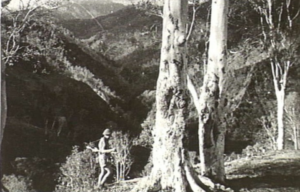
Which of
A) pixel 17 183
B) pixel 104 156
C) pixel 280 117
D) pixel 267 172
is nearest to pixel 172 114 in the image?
pixel 104 156

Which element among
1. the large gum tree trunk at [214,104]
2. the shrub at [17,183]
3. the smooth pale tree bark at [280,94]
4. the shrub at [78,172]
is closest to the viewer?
the shrub at [17,183]

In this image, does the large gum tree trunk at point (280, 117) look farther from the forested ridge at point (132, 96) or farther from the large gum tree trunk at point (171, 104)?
the large gum tree trunk at point (171, 104)

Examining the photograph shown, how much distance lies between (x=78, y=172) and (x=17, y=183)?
1.47 ft

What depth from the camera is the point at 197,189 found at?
3.03 meters

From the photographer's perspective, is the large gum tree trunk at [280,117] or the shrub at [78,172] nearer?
the shrub at [78,172]

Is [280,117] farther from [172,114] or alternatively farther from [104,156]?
[104,156]

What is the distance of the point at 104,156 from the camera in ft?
10.3

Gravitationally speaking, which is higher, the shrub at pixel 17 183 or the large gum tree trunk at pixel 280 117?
the large gum tree trunk at pixel 280 117

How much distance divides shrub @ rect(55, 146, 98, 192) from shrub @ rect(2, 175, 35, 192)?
207 millimetres

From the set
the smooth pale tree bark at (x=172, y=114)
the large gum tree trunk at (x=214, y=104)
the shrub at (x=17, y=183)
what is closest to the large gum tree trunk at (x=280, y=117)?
the large gum tree trunk at (x=214, y=104)

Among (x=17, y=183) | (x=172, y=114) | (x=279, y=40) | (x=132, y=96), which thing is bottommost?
(x=17, y=183)

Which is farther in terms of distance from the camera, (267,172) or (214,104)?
(267,172)

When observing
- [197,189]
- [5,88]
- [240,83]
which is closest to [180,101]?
[197,189]

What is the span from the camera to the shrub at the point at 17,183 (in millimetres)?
2969
